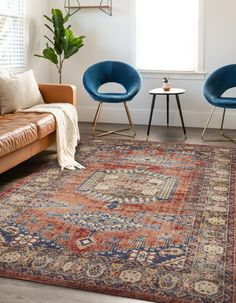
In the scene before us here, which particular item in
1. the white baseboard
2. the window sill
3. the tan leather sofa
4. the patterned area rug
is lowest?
the patterned area rug

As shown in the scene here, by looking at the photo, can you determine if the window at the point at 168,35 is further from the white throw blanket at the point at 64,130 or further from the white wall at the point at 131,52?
the white throw blanket at the point at 64,130

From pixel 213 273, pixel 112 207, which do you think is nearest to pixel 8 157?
pixel 112 207

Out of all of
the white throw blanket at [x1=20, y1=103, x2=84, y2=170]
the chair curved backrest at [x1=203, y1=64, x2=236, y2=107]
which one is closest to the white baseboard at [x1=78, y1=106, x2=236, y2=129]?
the chair curved backrest at [x1=203, y1=64, x2=236, y2=107]

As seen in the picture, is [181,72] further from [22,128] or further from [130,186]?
[22,128]

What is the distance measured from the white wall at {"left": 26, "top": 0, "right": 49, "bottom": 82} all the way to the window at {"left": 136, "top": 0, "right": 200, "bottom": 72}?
A: 4.35ft

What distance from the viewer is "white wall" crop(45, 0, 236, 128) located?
5.38 m

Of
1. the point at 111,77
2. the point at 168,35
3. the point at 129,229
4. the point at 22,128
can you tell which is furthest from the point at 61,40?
the point at 129,229

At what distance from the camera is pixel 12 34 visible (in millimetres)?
5199

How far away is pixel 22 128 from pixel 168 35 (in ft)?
9.83

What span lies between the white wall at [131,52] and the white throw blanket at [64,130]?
169 cm

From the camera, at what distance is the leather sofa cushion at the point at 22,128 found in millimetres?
3131

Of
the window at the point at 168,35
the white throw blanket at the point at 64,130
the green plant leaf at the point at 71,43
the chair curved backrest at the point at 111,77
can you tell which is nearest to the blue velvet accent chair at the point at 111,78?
the chair curved backrest at the point at 111,77

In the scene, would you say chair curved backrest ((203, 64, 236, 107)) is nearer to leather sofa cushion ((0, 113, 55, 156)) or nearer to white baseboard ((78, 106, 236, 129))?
white baseboard ((78, 106, 236, 129))

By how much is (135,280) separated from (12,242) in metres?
0.77
